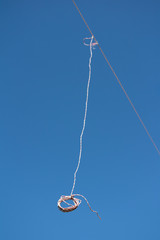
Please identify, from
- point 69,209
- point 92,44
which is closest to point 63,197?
point 69,209

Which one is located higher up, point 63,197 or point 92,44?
point 92,44

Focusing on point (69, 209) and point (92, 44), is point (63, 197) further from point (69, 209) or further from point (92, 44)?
point (92, 44)

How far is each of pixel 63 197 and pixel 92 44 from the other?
161 cm

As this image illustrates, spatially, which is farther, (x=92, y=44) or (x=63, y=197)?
(x=92, y=44)

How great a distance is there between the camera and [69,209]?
2.20 metres

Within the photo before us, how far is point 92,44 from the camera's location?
9.17 ft

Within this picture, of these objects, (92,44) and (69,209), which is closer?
(69,209)

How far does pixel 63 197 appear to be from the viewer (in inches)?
93.6

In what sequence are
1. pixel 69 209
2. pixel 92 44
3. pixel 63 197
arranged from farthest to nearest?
1. pixel 92 44
2. pixel 63 197
3. pixel 69 209

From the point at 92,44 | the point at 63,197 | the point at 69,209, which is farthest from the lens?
the point at 92,44

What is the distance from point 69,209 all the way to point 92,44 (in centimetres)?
170

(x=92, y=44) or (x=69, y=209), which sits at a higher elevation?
(x=92, y=44)

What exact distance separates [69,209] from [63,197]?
0.19 m
